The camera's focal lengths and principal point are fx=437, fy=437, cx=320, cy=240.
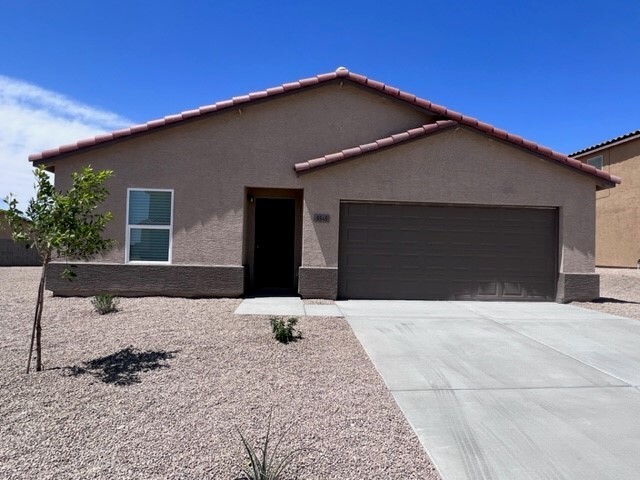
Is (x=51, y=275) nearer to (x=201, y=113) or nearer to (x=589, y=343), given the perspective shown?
(x=201, y=113)

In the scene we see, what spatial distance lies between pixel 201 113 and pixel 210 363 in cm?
699

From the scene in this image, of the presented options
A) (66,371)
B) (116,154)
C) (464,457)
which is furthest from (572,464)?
(116,154)

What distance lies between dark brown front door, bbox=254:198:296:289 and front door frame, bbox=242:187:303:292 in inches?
5.8

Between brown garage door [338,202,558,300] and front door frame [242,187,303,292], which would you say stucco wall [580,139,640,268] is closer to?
brown garage door [338,202,558,300]

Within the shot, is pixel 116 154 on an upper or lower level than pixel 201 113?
lower

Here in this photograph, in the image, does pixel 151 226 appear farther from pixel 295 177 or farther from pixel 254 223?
pixel 295 177

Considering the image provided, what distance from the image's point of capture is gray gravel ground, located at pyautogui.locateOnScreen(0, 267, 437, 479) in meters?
3.24

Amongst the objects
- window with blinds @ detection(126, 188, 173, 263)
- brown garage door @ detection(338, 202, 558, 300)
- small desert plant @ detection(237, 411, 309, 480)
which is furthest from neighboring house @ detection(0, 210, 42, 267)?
small desert plant @ detection(237, 411, 309, 480)

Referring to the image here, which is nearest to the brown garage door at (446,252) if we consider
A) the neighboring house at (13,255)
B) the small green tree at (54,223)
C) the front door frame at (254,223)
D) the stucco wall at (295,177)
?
the stucco wall at (295,177)

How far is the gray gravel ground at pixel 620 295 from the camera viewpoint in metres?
9.91

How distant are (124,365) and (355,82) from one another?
8.68m

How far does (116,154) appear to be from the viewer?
10477 mm

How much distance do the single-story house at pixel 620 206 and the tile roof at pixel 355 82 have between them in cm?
889

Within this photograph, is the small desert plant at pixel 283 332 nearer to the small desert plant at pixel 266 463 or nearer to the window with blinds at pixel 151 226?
the small desert plant at pixel 266 463
